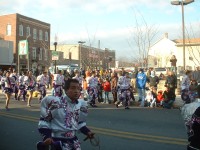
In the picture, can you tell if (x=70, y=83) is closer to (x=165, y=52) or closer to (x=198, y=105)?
(x=198, y=105)

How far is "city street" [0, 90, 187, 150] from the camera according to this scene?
833 centimetres

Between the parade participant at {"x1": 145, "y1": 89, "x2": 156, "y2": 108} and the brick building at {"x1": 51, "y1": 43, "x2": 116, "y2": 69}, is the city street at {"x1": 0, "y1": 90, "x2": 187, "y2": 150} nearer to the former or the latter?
the parade participant at {"x1": 145, "y1": 89, "x2": 156, "y2": 108}

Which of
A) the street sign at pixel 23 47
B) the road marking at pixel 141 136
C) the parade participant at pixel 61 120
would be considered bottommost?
the road marking at pixel 141 136

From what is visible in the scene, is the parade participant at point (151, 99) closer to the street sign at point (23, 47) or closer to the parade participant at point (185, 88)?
the parade participant at point (185, 88)

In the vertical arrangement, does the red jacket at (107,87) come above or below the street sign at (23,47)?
below

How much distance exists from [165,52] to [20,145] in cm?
6606

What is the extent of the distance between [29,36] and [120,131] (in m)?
47.5

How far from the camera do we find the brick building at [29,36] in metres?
53.6

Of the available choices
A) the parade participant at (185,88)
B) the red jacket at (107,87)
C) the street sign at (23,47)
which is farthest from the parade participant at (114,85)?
the street sign at (23,47)

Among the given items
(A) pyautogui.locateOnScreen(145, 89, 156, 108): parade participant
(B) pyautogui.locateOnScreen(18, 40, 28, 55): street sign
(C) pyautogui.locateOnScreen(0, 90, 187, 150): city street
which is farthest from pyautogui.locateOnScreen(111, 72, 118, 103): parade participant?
(B) pyautogui.locateOnScreen(18, 40, 28, 55): street sign

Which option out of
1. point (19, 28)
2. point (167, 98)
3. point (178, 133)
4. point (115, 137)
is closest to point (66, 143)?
point (115, 137)

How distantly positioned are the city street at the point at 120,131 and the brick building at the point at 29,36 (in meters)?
37.8

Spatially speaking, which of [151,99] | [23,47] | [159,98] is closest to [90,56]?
[23,47]

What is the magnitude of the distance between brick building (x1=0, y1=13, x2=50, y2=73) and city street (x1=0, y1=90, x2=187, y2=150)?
1488 inches
